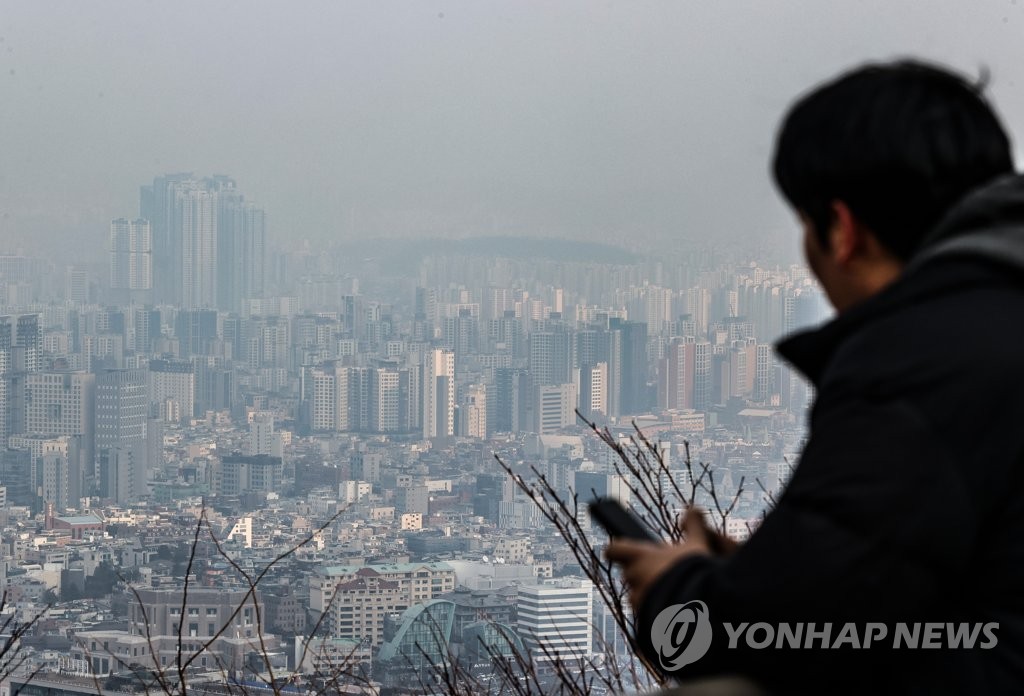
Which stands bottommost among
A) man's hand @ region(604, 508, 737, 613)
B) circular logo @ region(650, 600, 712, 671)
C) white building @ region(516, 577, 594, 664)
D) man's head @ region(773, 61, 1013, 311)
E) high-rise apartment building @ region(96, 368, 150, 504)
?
high-rise apartment building @ region(96, 368, 150, 504)

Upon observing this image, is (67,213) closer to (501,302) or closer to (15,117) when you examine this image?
(15,117)

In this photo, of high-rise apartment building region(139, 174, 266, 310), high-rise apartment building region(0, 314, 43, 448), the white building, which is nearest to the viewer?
the white building

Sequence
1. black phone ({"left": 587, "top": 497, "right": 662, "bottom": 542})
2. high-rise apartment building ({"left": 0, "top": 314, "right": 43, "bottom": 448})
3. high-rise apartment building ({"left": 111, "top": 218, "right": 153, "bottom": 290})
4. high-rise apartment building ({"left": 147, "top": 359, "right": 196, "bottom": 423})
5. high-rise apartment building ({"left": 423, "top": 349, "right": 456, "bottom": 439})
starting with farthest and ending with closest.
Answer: high-rise apartment building ({"left": 111, "top": 218, "right": 153, "bottom": 290})
high-rise apartment building ({"left": 147, "top": 359, "right": 196, "bottom": 423})
high-rise apartment building ({"left": 0, "top": 314, "right": 43, "bottom": 448})
high-rise apartment building ({"left": 423, "top": 349, "right": 456, "bottom": 439})
black phone ({"left": 587, "top": 497, "right": 662, "bottom": 542})

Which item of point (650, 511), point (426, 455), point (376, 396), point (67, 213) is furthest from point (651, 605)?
point (67, 213)

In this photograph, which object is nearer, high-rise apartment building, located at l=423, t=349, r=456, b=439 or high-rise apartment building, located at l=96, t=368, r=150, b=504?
high-rise apartment building, located at l=423, t=349, r=456, b=439

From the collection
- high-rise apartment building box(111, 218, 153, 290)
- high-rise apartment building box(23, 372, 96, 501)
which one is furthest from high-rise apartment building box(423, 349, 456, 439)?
high-rise apartment building box(111, 218, 153, 290)

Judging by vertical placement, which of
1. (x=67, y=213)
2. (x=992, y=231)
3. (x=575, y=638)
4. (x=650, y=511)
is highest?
(x=67, y=213)

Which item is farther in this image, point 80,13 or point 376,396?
point 80,13

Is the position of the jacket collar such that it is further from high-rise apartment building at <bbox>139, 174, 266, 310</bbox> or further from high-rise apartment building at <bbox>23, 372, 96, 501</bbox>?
high-rise apartment building at <bbox>139, 174, 266, 310</bbox>
